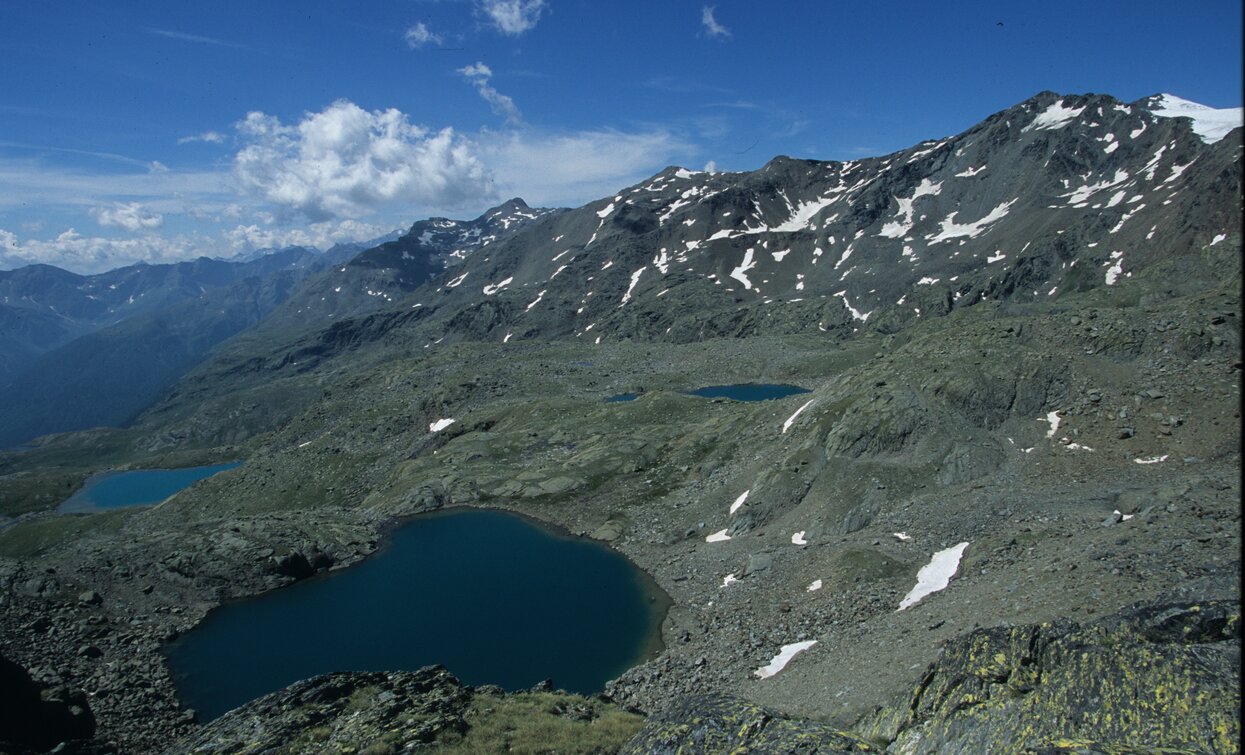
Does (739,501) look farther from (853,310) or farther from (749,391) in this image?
(853,310)

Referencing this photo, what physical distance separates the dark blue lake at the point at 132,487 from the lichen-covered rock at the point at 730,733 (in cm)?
16020

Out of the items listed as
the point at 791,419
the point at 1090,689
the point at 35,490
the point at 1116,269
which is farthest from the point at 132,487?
the point at 1116,269

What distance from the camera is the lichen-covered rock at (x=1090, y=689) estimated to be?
12.9m

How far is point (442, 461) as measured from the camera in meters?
89.1

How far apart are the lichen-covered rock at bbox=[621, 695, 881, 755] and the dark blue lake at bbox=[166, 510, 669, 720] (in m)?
18.7

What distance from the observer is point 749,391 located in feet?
438

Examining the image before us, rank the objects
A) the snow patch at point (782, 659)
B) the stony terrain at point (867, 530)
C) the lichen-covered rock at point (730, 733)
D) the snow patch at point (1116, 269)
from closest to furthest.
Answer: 1. the lichen-covered rock at point (730, 733)
2. the stony terrain at point (867, 530)
3. the snow patch at point (782, 659)
4. the snow patch at point (1116, 269)

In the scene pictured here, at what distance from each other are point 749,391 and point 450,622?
3725 inches

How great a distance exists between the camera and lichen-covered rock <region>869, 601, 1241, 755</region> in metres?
12.9

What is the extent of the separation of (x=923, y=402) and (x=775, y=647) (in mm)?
28223

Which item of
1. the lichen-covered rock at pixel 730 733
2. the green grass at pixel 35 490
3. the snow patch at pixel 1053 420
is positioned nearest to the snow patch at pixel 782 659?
the lichen-covered rock at pixel 730 733

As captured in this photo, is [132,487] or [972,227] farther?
[972,227]

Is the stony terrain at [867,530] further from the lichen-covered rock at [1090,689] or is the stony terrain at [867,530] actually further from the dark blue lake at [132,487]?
the dark blue lake at [132,487]

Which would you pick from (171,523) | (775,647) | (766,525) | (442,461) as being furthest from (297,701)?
(171,523)
